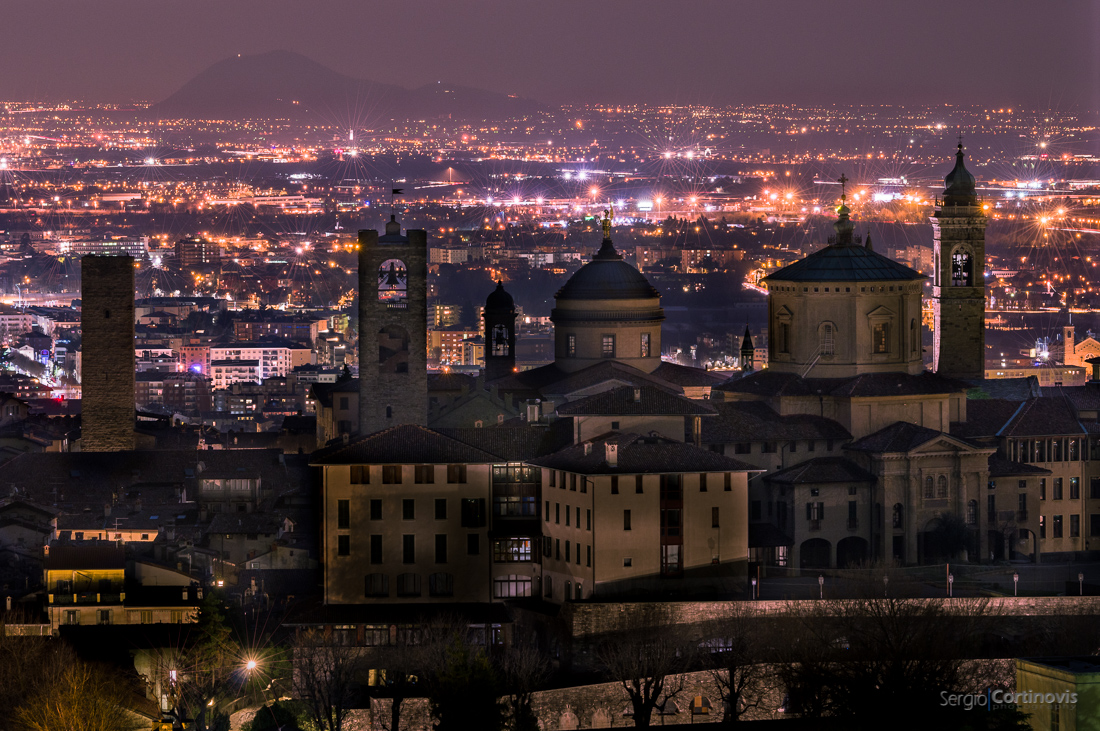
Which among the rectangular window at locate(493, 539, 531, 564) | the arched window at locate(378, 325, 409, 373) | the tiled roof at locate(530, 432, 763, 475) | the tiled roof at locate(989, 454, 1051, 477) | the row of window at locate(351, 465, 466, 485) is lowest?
the rectangular window at locate(493, 539, 531, 564)

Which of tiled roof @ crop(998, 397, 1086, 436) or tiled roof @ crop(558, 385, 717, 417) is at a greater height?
tiled roof @ crop(558, 385, 717, 417)

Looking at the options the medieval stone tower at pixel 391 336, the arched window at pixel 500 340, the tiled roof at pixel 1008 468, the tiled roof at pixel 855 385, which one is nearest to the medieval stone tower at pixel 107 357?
the arched window at pixel 500 340

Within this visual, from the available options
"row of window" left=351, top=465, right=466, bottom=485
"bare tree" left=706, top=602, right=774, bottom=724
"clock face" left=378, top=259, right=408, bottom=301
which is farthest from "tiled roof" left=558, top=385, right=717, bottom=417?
"clock face" left=378, top=259, right=408, bottom=301

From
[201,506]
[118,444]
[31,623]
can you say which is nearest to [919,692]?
[31,623]

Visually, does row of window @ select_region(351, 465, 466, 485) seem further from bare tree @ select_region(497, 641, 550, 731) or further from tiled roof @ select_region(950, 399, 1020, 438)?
tiled roof @ select_region(950, 399, 1020, 438)

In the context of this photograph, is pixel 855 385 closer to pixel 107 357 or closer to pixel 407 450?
pixel 407 450
